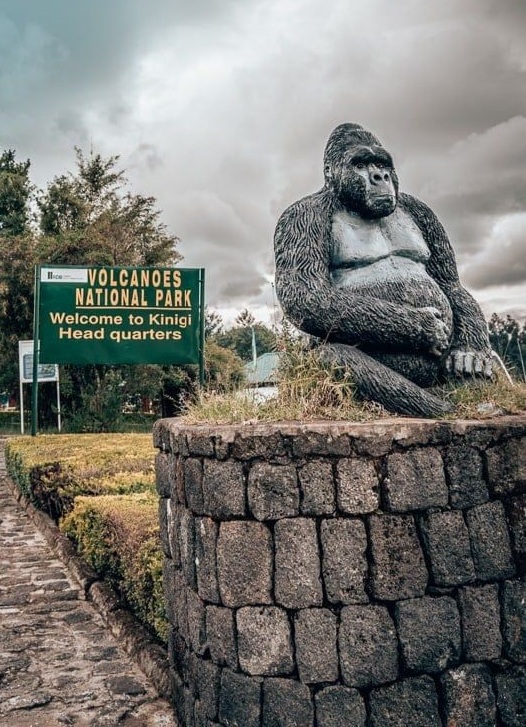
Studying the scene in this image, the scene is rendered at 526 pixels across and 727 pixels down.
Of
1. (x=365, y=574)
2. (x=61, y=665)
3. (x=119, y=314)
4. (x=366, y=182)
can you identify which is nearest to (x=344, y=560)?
(x=365, y=574)

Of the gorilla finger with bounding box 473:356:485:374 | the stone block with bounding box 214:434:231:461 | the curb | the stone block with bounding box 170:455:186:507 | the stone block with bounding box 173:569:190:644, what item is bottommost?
the curb

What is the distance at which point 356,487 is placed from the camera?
101 inches

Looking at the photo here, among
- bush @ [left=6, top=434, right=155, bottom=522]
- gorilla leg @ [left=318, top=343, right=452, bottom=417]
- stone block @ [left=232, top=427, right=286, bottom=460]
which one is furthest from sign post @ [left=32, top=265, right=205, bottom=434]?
stone block @ [left=232, top=427, right=286, bottom=460]

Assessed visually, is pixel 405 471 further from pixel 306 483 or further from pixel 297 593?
pixel 297 593

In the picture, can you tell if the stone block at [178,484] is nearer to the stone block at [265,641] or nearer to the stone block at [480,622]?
the stone block at [265,641]

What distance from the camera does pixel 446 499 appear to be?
261cm

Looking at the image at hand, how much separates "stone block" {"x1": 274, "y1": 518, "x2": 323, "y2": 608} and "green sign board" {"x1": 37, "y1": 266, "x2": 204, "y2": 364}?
314 inches

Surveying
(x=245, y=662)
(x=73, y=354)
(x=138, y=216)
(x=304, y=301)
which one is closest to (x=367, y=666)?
(x=245, y=662)

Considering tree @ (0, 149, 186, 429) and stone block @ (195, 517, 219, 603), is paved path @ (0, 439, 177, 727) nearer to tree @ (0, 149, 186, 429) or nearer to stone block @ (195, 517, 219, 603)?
stone block @ (195, 517, 219, 603)

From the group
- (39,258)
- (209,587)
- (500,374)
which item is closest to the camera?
(209,587)

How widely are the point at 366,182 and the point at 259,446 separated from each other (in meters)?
1.53

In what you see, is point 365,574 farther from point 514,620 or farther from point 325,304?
point 325,304

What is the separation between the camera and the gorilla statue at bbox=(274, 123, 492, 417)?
3.12 m

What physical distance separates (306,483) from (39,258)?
21596 mm
